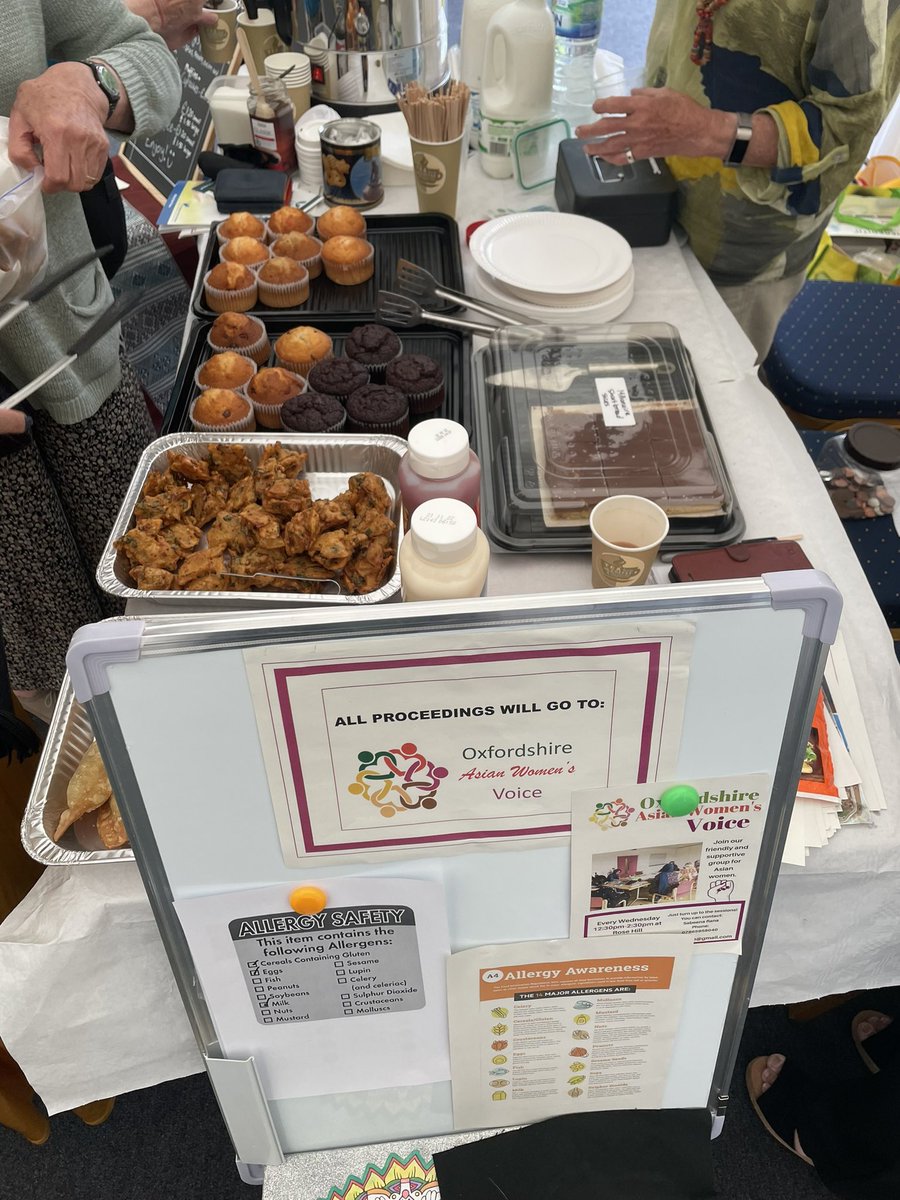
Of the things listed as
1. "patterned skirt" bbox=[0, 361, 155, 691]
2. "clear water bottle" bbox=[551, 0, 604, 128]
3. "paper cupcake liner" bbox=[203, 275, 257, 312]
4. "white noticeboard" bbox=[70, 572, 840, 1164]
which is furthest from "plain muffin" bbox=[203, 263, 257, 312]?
"white noticeboard" bbox=[70, 572, 840, 1164]

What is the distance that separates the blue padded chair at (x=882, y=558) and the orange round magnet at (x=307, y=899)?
1.22 metres

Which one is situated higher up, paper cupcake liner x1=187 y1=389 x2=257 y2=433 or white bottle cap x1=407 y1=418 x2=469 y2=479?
white bottle cap x1=407 y1=418 x2=469 y2=479

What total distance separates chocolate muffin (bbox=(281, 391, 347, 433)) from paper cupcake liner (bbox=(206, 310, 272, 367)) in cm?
18

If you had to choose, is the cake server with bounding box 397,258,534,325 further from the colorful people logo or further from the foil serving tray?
the colorful people logo

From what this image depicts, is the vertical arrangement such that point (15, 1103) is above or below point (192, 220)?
below

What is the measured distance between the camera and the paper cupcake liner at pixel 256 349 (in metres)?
1.39

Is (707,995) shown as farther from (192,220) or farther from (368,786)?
(192,220)

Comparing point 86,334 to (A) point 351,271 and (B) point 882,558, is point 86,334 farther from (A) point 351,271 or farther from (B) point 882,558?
(B) point 882,558

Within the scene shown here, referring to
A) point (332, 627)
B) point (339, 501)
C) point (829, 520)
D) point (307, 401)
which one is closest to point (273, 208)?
point (307, 401)

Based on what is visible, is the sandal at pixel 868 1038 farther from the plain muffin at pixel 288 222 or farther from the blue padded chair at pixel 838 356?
the plain muffin at pixel 288 222

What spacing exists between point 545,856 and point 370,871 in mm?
137

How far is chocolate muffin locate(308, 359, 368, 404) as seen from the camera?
1287 millimetres

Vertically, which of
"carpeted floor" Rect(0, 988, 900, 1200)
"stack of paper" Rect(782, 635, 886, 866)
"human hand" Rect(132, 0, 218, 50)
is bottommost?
"carpeted floor" Rect(0, 988, 900, 1200)

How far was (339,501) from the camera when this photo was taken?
3.56 ft
